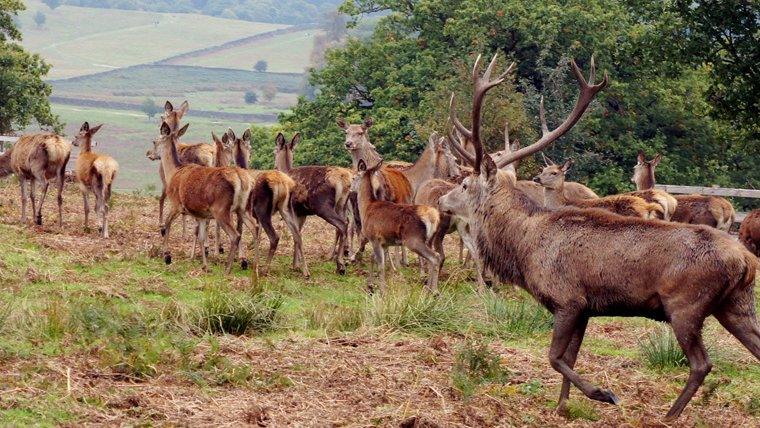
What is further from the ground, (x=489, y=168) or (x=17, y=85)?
(x=489, y=168)

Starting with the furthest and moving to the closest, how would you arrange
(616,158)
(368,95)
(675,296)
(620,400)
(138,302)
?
(368,95) < (616,158) < (138,302) < (620,400) < (675,296)

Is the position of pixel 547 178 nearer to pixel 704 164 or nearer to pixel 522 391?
pixel 522 391

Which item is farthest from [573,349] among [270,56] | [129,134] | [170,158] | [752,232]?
[270,56]

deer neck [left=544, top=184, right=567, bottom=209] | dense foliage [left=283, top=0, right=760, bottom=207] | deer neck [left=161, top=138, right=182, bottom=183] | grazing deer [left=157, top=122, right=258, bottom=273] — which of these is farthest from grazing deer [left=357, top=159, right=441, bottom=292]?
dense foliage [left=283, top=0, right=760, bottom=207]

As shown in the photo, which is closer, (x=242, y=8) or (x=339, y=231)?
(x=339, y=231)

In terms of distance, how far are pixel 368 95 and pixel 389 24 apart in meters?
2.59

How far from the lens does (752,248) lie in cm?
1647

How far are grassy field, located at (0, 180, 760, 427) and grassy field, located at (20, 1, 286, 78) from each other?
100166 mm

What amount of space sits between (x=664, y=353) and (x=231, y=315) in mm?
3562

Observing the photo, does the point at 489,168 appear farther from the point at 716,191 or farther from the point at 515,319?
the point at 716,191

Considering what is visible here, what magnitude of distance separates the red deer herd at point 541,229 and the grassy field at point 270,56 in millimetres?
98534

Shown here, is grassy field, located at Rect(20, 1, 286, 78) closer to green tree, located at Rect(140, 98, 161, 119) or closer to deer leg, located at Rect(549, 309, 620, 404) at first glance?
green tree, located at Rect(140, 98, 161, 119)

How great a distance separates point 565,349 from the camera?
774 cm

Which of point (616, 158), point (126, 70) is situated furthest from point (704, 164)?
point (126, 70)
